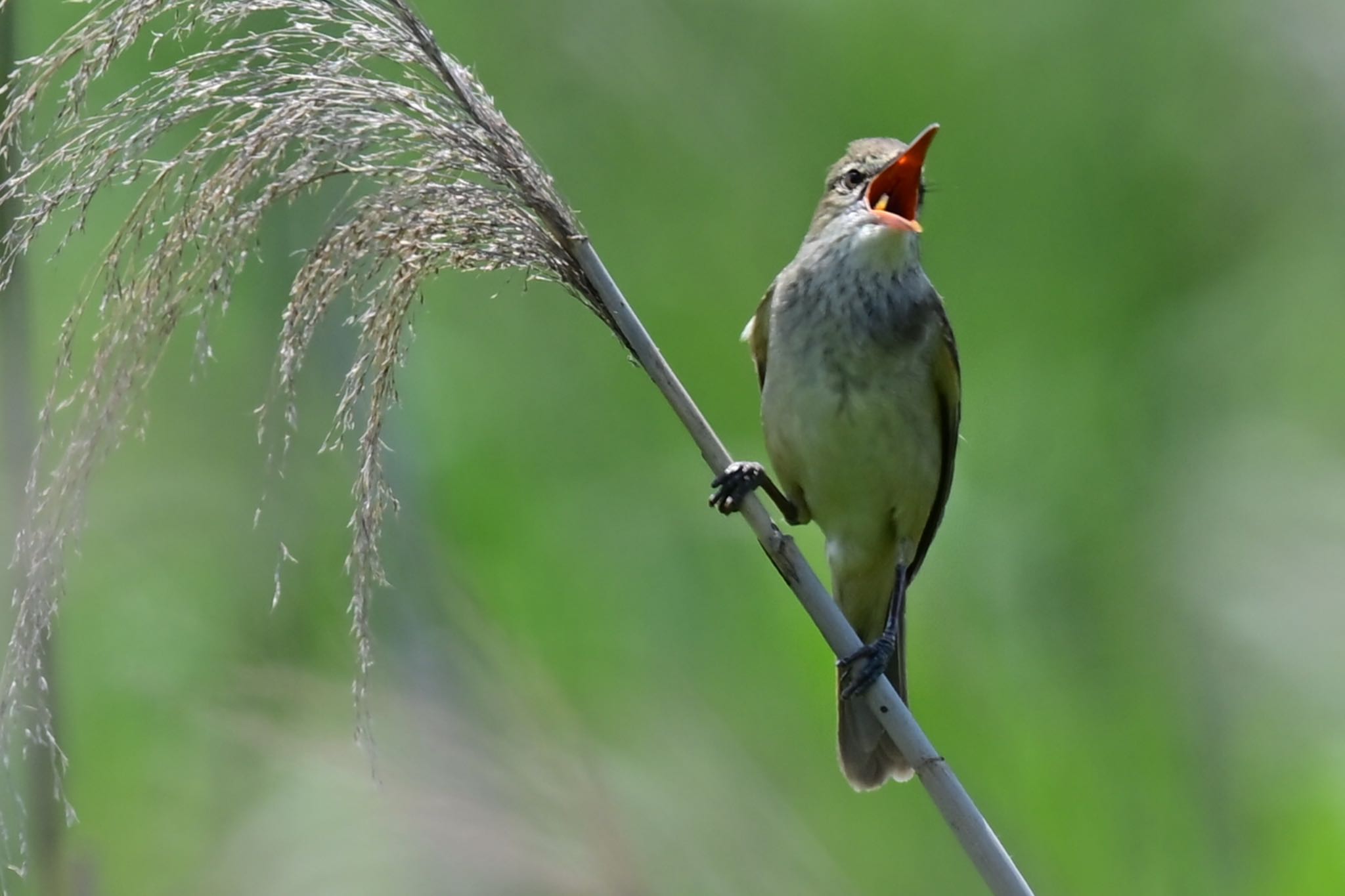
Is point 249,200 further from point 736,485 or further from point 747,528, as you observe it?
point 747,528

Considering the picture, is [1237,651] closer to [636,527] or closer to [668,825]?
[636,527]

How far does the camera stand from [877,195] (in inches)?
137

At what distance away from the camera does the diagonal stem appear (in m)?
2.10

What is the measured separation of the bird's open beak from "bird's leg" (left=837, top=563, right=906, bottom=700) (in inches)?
31.2

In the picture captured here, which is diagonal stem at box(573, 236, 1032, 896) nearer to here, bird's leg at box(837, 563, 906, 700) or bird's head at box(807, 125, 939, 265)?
bird's leg at box(837, 563, 906, 700)

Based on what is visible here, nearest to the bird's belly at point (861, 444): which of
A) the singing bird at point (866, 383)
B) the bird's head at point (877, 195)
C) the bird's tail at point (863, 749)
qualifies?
the singing bird at point (866, 383)

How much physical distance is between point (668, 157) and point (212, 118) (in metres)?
3.26

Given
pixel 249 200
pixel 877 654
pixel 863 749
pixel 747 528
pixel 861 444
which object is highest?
pixel 249 200

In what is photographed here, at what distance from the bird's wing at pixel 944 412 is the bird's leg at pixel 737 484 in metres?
0.46

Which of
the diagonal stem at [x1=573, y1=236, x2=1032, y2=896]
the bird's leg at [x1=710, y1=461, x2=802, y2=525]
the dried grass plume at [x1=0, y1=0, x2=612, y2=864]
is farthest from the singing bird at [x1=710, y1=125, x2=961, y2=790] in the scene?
the dried grass plume at [x1=0, y1=0, x2=612, y2=864]

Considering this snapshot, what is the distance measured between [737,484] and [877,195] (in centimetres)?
103

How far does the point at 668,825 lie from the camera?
2.64 meters

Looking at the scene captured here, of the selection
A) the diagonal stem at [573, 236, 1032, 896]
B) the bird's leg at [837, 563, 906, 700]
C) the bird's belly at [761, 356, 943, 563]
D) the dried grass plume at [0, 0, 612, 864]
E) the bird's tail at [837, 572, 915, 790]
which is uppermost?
the dried grass plume at [0, 0, 612, 864]

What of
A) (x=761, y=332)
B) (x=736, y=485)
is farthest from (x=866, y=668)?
(x=761, y=332)
